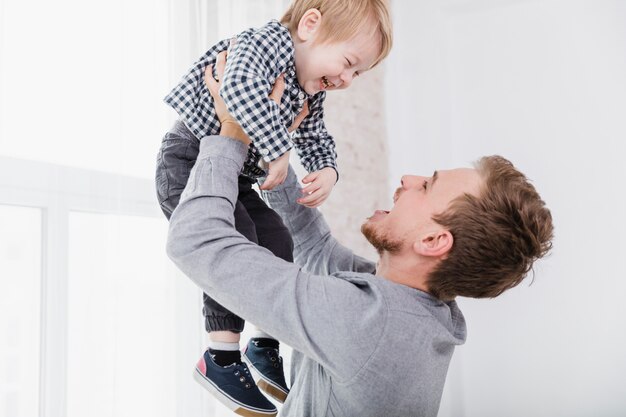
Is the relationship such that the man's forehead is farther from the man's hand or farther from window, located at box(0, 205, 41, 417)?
window, located at box(0, 205, 41, 417)

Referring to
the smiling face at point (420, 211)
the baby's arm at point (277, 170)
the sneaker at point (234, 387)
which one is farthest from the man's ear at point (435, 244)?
the sneaker at point (234, 387)

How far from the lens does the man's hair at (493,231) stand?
1.32 m

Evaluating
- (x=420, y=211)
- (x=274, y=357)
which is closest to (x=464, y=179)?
(x=420, y=211)

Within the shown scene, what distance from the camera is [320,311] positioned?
1140 mm

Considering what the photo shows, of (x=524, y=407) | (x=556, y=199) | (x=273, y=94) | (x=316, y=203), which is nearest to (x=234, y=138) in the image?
(x=273, y=94)

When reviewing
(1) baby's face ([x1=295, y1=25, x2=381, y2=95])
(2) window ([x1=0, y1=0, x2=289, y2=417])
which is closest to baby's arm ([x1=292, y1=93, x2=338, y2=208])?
(1) baby's face ([x1=295, y1=25, x2=381, y2=95])

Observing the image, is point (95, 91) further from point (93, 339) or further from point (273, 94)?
point (273, 94)

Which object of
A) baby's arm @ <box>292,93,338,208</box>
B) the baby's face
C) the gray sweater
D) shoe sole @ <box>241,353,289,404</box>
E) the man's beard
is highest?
the baby's face

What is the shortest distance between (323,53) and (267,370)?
0.69 metres

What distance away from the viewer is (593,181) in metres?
3.07

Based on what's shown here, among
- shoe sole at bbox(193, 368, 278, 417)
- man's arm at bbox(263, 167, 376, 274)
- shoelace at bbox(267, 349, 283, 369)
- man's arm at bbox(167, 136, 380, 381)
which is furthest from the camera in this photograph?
man's arm at bbox(263, 167, 376, 274)

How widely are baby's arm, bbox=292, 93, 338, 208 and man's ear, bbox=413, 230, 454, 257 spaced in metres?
0.23

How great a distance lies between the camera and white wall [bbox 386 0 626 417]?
9.93 ft

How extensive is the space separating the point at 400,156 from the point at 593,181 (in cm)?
101
